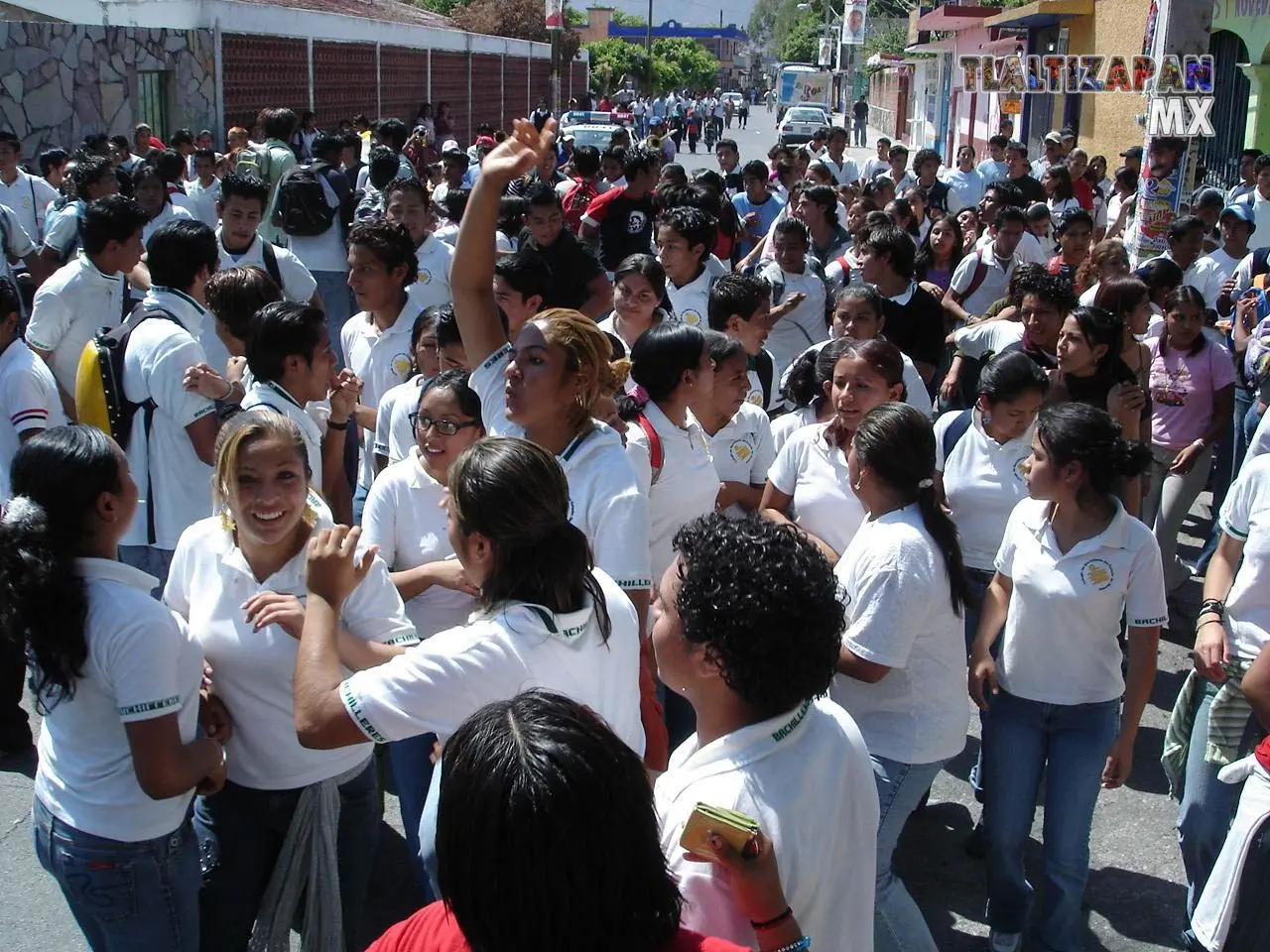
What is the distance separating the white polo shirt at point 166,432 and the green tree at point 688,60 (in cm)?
7592

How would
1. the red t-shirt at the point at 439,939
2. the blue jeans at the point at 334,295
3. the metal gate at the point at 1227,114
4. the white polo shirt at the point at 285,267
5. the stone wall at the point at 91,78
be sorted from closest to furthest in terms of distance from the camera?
the red t-shirt at the point at 439,939, the white polo shirt at the point at 285,267, the blue jeans at the point at 334,295, the stone wall at the point at 91,78, the metal gate at the point at 1227,114

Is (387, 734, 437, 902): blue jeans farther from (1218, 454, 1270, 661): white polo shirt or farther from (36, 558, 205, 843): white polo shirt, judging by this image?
(1218, 454, 1270, 661): white polo shirt

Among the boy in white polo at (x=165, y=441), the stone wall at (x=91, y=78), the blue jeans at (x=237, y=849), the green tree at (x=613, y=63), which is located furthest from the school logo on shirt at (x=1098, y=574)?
the green tree at (x=613, y=63)

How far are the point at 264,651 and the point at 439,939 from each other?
1.41 m

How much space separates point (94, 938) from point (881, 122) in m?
68.3

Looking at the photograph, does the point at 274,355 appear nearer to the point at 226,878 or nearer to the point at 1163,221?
the point at 226,878

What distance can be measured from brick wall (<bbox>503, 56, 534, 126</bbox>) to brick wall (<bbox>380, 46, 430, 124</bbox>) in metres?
7.64

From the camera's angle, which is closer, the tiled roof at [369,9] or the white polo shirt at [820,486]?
the white polo shirt at [820,486]

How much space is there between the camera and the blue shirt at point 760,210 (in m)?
11.9

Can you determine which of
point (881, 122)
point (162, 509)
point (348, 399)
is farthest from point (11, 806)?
point (881, 122)

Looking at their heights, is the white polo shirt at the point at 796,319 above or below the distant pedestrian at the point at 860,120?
below

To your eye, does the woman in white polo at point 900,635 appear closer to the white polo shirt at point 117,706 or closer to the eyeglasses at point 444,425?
the eyeglasses at point 444,425

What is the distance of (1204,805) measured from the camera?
3.60 metres

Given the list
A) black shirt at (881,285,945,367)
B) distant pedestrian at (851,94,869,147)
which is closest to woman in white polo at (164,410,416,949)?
black shirt at (881,285,945,367)
